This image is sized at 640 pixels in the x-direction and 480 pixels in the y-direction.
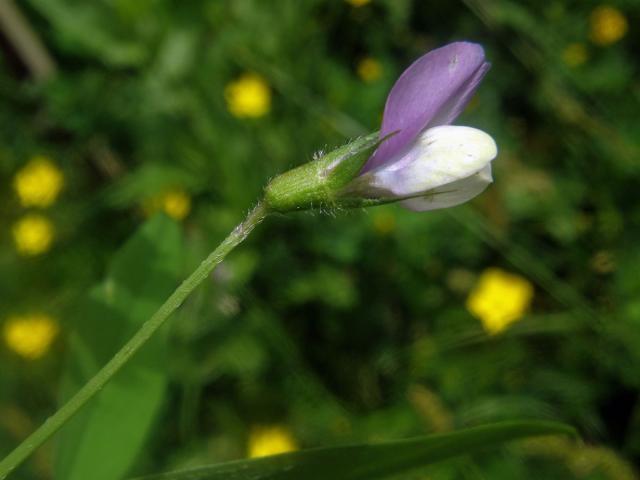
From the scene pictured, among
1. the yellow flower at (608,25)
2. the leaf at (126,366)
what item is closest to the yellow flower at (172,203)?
the leaf at (126,366)

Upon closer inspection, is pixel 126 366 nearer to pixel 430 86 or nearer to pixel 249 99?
pixel 430 86

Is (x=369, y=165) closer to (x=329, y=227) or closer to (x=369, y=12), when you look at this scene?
(x=329, y=227)

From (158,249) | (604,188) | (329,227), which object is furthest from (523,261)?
(158,249)

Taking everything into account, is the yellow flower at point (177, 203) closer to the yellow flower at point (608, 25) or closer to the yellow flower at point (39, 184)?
the yellow flower at point (39, 184)

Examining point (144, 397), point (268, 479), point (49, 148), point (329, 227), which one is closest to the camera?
point (268, 479)

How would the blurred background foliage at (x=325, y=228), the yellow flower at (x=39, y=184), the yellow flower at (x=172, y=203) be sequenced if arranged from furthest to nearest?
the yellow flower at (x=39, y=184), the yellow flower at (x=172, y=203), the blurred background foliage at (x=325, y=228)

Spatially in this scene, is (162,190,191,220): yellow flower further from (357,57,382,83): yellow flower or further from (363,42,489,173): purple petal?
(363,42,489,173): purple petal

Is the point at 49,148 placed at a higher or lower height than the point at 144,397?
lower

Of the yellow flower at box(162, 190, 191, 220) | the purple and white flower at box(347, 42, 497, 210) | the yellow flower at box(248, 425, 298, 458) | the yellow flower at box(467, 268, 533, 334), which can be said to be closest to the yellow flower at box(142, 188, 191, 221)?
the yellow flower at box(162, 190, 191, 220)
